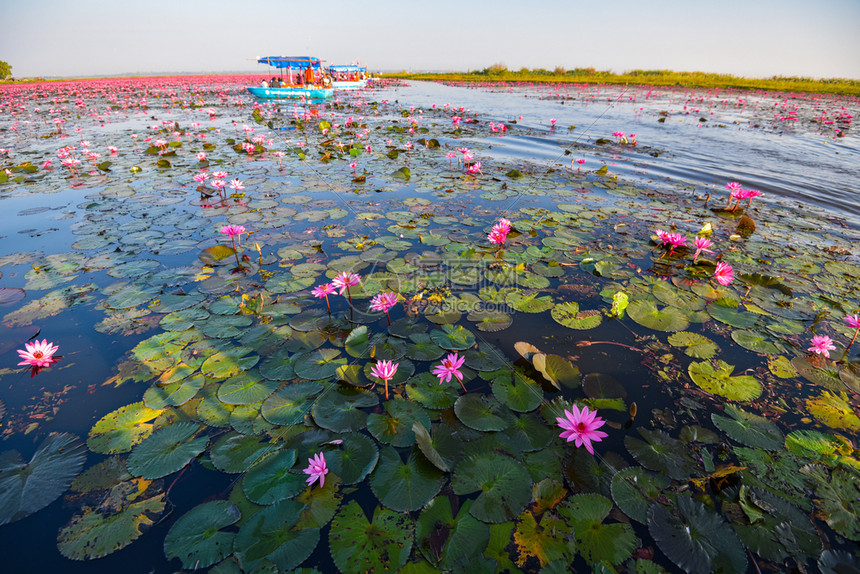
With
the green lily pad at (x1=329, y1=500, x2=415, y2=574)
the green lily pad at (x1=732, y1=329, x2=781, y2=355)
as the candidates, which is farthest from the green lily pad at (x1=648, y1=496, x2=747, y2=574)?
the green lily pad at (x1=732, y1=329, x2=781, y2=355)

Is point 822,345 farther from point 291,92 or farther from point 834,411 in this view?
point 291,92

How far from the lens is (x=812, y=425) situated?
2045mm

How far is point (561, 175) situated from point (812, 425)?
628 centimetres

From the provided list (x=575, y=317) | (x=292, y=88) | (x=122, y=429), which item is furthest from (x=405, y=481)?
(x=292, y=88)

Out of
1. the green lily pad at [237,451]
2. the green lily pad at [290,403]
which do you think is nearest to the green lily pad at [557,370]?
the green lily pad at [290,403]

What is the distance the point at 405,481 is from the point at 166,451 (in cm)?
131

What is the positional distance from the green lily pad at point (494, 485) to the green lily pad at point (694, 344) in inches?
70.0

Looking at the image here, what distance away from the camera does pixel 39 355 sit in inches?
90.5

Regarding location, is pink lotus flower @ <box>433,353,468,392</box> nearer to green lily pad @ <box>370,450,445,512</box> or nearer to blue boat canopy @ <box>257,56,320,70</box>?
green lily pad @ <box>370,450,445,512</box>

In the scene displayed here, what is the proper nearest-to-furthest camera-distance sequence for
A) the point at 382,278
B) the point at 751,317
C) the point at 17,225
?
the point at 751,317 < the point at 382,278 < the point at 17,225

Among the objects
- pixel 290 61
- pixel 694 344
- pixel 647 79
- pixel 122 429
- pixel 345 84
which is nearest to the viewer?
pixel 122 429

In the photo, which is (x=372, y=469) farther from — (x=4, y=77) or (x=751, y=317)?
(x=4, y=77)

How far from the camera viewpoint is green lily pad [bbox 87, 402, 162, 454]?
6.11 feet

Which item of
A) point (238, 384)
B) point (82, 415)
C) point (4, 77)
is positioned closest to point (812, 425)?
point (238, 384)
